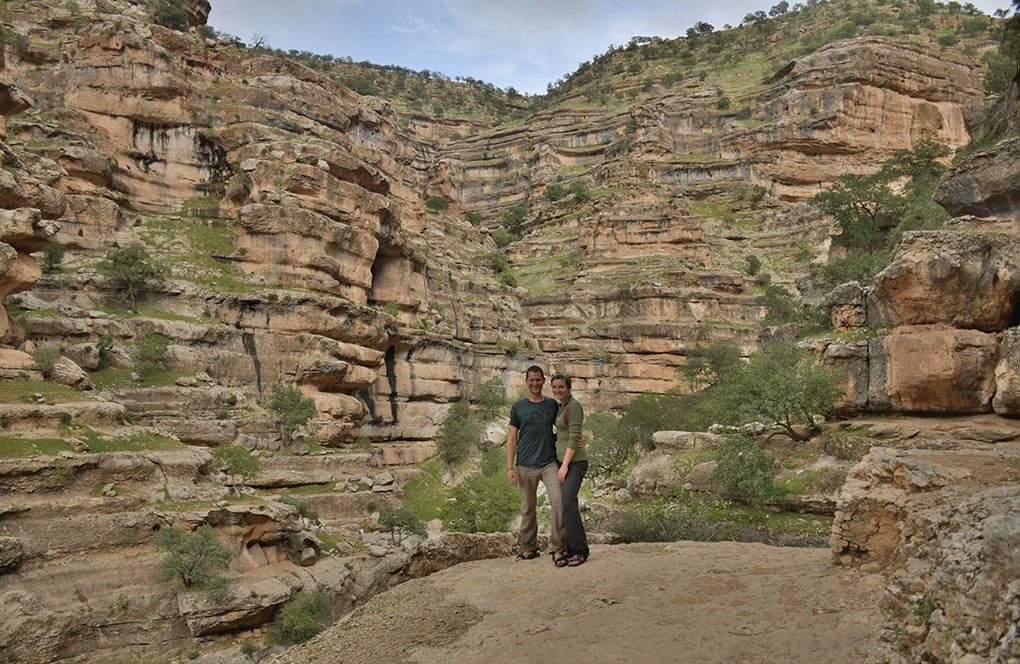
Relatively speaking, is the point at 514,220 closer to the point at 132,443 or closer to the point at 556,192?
the point at 556,192

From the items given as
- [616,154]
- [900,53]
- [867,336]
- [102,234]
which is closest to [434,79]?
[616,154]

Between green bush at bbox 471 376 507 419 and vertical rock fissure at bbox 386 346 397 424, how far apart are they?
7027 millimetres

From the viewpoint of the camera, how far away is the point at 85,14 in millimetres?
43656

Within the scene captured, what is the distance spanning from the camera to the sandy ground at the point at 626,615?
5.40 meters

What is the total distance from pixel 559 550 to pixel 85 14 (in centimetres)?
5185

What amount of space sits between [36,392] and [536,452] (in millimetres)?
17000

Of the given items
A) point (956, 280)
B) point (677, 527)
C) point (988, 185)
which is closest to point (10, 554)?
point (677, 527)

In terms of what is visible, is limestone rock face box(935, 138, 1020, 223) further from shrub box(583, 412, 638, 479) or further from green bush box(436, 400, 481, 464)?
green bush box(436, 400, 481, 464)

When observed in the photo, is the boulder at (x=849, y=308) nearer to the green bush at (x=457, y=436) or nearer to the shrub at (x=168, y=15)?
the green bush at (x=457, y=436)

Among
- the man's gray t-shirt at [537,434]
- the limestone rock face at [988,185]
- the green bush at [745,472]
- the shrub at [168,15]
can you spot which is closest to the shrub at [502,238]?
the shrub at [168,15]

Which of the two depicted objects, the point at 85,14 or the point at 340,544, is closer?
the point at 340,544

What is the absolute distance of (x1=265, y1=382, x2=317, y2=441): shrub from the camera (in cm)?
3050

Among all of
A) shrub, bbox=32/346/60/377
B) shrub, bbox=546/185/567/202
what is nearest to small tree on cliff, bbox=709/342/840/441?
shrub, bbox=32/346/60/377

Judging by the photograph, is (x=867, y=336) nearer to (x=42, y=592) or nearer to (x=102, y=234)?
(x=42, y=592)
